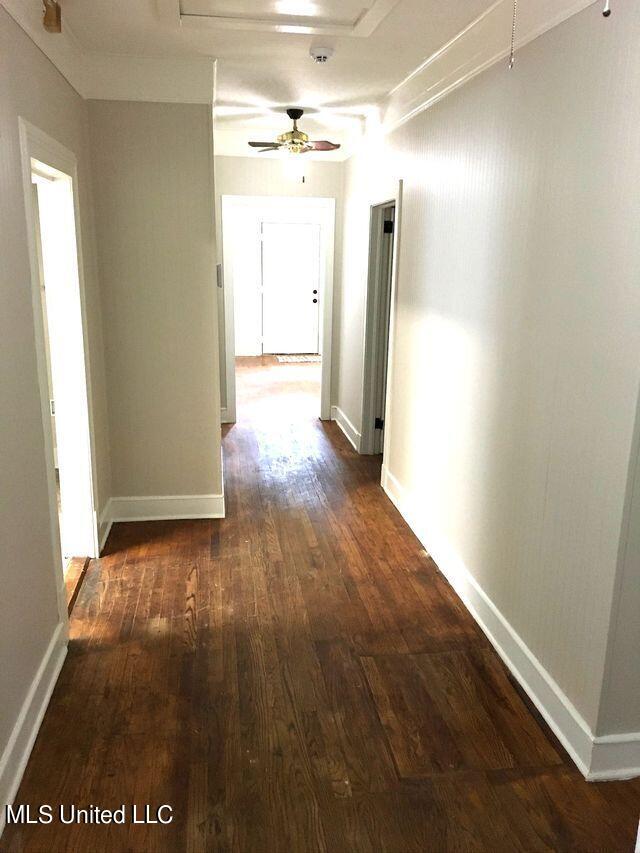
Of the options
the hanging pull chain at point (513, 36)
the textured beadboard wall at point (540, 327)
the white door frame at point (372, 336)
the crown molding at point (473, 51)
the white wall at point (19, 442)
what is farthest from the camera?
the white door frame at point (372, 336)

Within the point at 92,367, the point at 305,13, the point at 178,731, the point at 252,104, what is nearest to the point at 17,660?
the point at 178,731

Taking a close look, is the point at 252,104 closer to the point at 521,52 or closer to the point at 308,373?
the point at 521,52

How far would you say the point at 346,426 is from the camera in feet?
18.8

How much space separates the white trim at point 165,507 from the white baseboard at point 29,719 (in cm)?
131

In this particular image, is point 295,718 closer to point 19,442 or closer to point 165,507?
point 19,442

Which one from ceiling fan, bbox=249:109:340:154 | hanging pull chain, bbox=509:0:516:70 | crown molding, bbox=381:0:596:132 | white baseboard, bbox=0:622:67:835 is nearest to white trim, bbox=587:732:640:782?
white baseboard, bbox=0:622:67:835

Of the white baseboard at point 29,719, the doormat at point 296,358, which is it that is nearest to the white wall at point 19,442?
the white baseboard at point 29,719

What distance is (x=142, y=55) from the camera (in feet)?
10.4

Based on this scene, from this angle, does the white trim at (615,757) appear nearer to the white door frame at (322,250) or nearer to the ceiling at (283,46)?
the ceiling at (283,46)

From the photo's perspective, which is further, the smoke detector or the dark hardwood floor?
the smoke detector

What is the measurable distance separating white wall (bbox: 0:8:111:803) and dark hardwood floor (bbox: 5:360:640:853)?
0.27 m

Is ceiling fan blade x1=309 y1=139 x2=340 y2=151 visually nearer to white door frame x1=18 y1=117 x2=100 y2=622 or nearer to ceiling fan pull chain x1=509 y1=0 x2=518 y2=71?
white door frame x1=18 y1=117 x2=100 y2=622

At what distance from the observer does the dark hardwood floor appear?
1.83 m

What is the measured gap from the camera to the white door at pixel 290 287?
9594 millimetres
